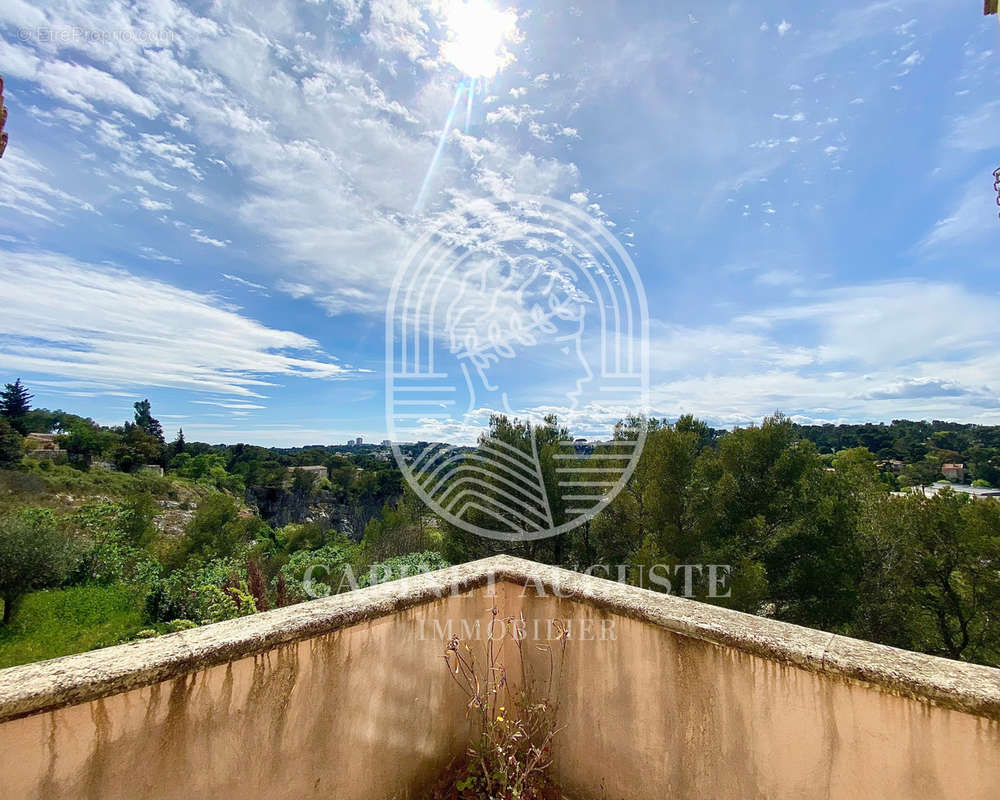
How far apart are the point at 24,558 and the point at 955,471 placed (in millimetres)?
38002

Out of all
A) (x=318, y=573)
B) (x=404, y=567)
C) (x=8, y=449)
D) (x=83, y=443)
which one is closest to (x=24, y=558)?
(x=318, y=573)

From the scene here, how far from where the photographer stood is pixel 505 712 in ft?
5.33

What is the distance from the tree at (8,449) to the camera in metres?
24.9

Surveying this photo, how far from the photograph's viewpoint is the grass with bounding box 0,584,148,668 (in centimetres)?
1084

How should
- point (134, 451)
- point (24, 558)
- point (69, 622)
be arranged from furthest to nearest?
point (134, 451), point (69, 622), point (24, 558)

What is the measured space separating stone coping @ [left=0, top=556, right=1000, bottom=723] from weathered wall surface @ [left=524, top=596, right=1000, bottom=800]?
35 millimetres

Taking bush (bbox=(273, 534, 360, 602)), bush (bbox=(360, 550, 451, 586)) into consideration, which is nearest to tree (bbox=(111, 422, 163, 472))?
bush (bbox=(273, 534, 360, 602))

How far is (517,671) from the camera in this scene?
1.68 metres

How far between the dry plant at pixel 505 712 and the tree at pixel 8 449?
35.7 metres

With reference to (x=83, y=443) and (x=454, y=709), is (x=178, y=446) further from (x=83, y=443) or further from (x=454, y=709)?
(x=454, y=709)

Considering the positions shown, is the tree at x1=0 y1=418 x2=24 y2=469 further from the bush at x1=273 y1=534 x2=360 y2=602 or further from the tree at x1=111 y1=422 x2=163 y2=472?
the bush at x1=273 y1=534 x2=360 y2=602

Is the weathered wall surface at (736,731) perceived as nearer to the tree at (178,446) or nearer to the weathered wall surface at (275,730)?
the weathered wall surface at (275,730)

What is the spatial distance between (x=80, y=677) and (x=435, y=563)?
12243 mm

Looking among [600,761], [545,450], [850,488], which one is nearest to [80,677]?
[600,761]
